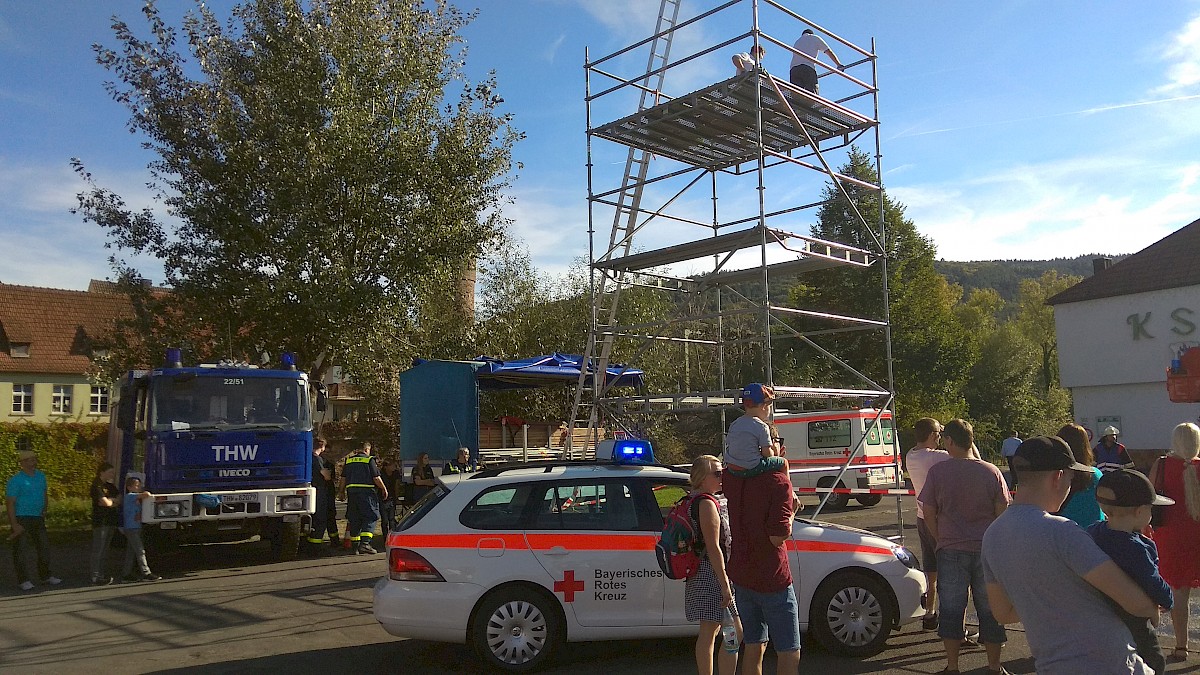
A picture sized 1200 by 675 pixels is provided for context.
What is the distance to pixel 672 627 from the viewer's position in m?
6.97

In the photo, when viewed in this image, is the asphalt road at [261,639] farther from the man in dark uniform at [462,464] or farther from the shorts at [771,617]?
the man in dark uniform at [462,464]

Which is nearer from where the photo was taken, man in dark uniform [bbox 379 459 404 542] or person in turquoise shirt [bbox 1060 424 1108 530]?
person in turquoise shirt [bbox 1060 424 1108 530]

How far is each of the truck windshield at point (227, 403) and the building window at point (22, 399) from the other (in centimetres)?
4003

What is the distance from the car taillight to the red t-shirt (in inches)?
95.4

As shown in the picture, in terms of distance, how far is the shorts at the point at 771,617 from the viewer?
520 centimetres

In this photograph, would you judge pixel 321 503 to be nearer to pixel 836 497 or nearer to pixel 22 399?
pixel 836 497

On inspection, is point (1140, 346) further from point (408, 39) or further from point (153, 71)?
point (153, 71)

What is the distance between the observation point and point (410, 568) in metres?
6.83

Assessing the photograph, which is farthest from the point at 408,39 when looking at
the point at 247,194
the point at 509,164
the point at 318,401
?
the point at 318,401

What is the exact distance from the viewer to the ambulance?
2025cm

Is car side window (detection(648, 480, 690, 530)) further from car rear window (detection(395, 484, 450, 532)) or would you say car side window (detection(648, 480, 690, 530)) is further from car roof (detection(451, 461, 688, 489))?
car rear window (detection(395, 484, 450, 532))

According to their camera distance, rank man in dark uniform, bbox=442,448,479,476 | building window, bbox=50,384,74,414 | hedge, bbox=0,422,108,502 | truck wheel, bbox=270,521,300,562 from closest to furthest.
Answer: truck wheel, bbox=270,521,300,562 → man in dark uniform, bbox=442,448,479,476 → hedge, bbox=0,422,108,502 → building window, bbox=50,384,74,414

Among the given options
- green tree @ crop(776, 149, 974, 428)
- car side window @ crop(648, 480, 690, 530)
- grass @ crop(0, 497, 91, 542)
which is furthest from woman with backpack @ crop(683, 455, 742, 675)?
Result: green tree @ crop(776, 149, 974, 428)

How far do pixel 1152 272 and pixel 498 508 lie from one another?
33250mm
